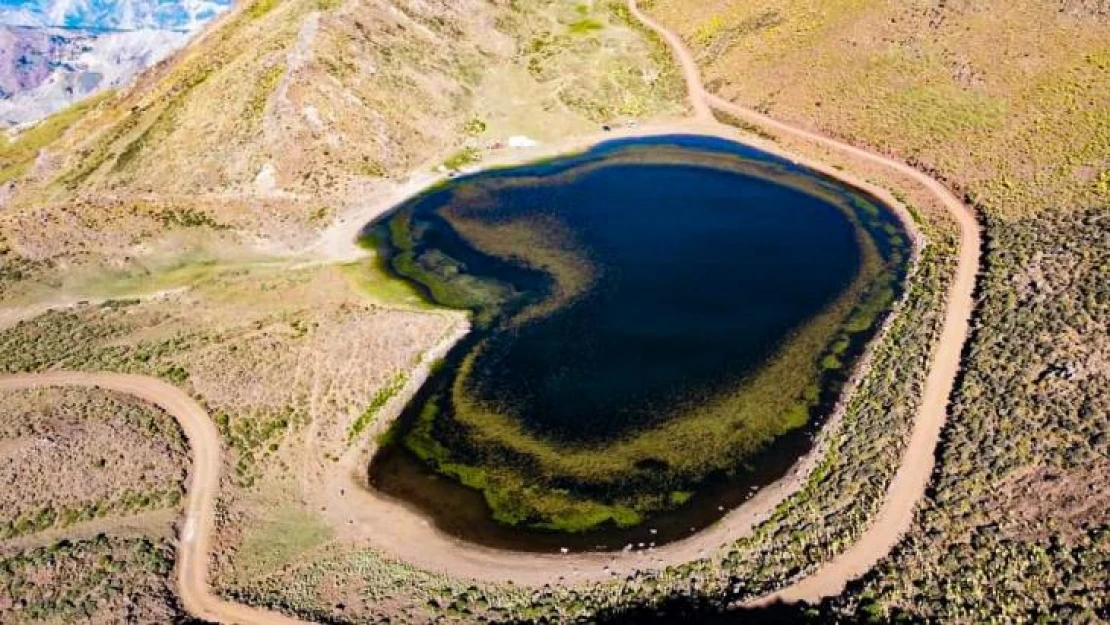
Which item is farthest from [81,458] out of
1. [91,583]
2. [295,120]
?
[295,120]

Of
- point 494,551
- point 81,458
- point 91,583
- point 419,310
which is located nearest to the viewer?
point 91,583

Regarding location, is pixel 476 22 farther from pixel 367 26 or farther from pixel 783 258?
pixel 783 258

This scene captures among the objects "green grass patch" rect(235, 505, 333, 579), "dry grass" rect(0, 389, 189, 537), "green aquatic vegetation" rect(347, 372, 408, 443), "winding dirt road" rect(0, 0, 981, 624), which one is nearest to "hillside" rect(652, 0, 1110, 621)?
"winding dirt road" rect(0, 0, 981, 624)

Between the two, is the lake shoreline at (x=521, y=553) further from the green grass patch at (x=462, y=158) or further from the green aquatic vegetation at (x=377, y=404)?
the green grass patch at (x=462, y=158)

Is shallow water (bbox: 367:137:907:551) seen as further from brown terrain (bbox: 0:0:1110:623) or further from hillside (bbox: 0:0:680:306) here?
hillside (bbox: 0:0:680:306)

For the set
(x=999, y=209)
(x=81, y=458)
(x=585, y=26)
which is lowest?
(x=81, y=458)

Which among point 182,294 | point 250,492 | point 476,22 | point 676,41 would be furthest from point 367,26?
point 250,492

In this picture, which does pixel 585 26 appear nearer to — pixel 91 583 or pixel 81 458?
pixel 81 458
